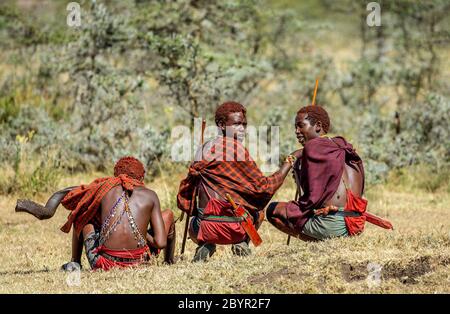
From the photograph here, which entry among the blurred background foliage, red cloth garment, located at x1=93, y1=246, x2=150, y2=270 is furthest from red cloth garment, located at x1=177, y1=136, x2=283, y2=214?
the blurred background foliage

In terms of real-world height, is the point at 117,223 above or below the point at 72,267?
above

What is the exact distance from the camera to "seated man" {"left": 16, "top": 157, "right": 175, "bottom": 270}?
6.20 meters

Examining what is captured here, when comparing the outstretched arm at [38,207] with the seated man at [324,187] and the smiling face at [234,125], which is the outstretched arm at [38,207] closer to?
the smiling face at [234,125]

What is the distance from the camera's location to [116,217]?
6.20m

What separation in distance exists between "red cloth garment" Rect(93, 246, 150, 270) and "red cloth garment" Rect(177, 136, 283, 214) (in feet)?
2.65

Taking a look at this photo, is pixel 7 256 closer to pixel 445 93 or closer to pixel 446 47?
pixel 445 93

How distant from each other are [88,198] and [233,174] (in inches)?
44.9

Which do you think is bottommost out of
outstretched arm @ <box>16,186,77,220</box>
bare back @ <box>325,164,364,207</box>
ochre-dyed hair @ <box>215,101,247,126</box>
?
outstretched arm @ <box>16,186,77,220</box>

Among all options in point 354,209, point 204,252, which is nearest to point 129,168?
point 204,252

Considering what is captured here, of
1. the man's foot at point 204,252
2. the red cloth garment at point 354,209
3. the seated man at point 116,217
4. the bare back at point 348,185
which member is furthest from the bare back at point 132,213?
the red cloth garment at point 354,209

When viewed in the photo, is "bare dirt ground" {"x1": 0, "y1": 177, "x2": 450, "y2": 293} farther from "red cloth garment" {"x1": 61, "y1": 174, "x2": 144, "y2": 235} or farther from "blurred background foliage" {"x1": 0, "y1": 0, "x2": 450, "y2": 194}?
"blurred background foliage" {"x1": 0, "y1": 0, "x2": 450, "y2": 194}

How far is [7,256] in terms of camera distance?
7.56 meters

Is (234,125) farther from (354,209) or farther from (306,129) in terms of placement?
(354,209)

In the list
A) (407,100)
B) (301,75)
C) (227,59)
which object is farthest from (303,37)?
(227,59)
